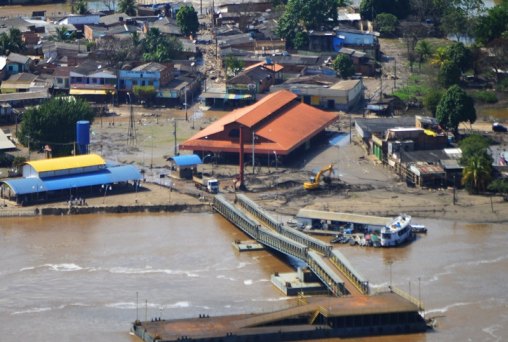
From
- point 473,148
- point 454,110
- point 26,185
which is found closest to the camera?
point 26,185

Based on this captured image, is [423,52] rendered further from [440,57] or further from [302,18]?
[302,18]

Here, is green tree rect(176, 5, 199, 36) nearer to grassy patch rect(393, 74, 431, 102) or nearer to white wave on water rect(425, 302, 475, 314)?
grassy patch rect(393, 74, 431, 102)

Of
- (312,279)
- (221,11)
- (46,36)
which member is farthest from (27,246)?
(221,11)

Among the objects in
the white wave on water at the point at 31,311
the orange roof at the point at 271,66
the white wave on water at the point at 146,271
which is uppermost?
the orange roof at the point at 271,66

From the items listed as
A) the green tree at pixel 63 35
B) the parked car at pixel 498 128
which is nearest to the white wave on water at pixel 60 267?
the parked car at pixel 498 128

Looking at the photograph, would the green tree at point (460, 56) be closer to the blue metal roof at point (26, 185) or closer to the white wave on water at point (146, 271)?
the blue metal roof at point (26, 185)

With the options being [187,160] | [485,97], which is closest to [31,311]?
[187,160]
